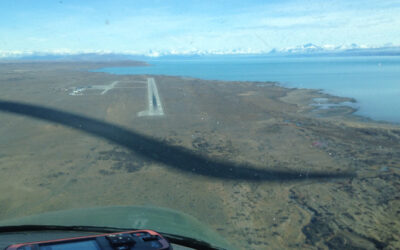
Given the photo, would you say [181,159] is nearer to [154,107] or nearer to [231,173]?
[231,173]

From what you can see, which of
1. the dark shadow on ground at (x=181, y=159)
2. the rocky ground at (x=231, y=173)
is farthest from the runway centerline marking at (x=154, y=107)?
the dark shadow on ground at (x=181, y=159)

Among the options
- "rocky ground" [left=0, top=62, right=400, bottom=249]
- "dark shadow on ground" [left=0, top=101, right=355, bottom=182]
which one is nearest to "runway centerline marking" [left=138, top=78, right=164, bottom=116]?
"rocky ground" [left=0, top=62, right=400, bottom=249]

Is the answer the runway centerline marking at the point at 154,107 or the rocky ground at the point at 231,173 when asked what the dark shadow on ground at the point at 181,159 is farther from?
the runway centerline marking at the point at 154,107

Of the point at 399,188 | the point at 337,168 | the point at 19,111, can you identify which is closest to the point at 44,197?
the point at 337,168

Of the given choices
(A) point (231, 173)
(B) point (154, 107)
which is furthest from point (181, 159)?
(B) point (154, 107)

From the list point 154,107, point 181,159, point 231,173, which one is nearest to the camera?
point 231,173

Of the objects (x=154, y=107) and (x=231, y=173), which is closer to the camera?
(x=231, y=173)

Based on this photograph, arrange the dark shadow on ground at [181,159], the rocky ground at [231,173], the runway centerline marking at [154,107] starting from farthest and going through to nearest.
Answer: the runway centerline marking at [154,107] → the dark shadow on ground at [181,159] → the rocky ground at [231,173]

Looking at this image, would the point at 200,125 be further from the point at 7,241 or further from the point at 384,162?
the point at 7,241

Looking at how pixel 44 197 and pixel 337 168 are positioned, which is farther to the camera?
pixel 337 168
